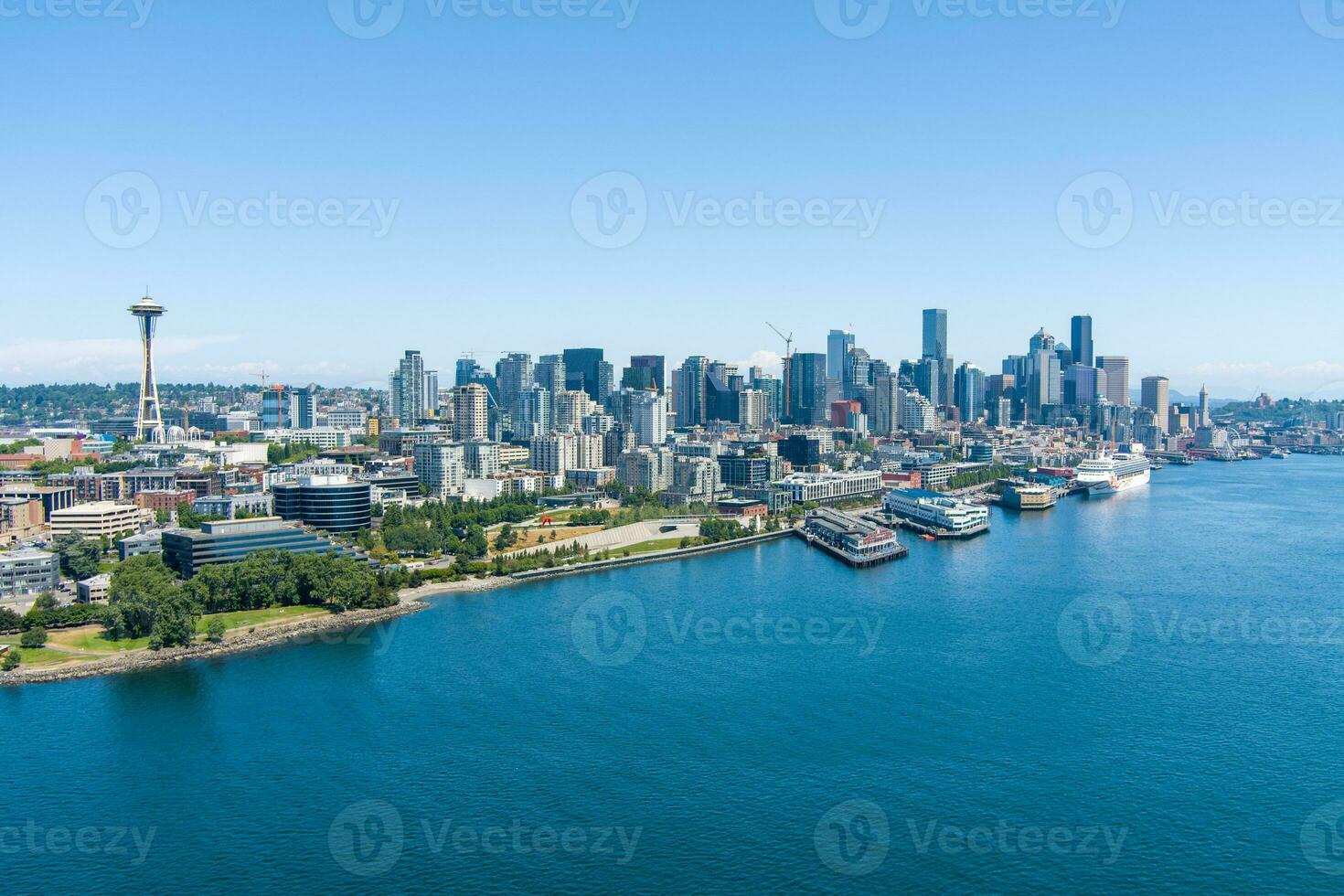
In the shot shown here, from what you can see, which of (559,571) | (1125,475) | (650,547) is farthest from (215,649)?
(1125,475)

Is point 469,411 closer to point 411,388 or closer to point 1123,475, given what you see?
point 411,388

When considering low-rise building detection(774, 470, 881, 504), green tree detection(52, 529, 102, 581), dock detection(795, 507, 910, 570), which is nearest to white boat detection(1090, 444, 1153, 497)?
low-rise building detection(774, 470, 881, 504)

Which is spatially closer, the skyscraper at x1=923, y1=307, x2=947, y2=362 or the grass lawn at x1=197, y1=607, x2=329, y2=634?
the grass lawn at x1=197, y1=607, x2=329, y2=634

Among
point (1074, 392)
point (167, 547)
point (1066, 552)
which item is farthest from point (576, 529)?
point (1074, 392)

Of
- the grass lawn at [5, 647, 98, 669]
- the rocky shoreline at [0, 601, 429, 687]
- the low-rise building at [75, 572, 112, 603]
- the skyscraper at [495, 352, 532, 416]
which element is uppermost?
the skyscraper at [495, 352, 532, 416]

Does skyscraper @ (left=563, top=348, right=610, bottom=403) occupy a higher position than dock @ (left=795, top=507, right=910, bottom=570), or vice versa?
skyscraper @ (left=563, top=348, right=610, bottom=403)

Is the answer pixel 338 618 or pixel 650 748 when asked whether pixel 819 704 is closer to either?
pixel 650 748

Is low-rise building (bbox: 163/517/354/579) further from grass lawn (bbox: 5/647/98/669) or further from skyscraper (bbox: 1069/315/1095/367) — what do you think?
skyscraper (bbox: 1069/315/1095/367)

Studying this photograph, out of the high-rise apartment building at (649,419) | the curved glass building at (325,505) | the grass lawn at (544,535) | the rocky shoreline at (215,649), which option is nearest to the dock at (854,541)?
the grass lawn at (544,535)
